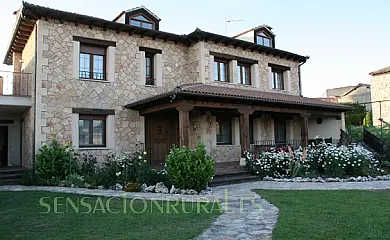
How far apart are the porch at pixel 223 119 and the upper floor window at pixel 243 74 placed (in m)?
1.39

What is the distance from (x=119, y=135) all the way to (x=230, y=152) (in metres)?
5.34

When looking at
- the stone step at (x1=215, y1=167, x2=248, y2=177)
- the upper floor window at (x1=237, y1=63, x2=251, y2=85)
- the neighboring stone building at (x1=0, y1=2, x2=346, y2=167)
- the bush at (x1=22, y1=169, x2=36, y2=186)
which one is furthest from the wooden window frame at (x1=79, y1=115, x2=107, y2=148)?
the upper floor window at (x1=237, y1=63, x2=251, y2=85)

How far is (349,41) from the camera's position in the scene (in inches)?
500

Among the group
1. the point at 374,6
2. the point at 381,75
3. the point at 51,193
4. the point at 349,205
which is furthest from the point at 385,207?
the point at 381,75

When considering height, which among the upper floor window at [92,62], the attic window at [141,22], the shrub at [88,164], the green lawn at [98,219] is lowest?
the green lawn at [98,219]

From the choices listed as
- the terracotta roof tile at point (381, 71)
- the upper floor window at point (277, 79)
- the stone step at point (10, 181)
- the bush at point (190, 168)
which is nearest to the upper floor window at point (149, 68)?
the bush at point (190, 168)

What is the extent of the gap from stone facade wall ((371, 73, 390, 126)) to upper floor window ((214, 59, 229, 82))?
18063 mm

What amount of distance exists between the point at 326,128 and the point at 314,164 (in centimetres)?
727

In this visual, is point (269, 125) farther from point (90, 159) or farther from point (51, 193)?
point (51, 193)

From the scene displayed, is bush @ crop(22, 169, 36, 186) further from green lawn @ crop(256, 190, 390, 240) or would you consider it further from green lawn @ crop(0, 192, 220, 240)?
green lawn @ crop(256, 190, 390, 240)

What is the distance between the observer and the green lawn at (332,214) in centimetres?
474

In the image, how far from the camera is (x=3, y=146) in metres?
15.4

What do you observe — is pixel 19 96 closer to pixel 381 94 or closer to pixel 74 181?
pixel 74 181

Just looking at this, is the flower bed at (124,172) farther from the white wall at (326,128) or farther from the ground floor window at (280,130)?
the white wall at (326,128)
